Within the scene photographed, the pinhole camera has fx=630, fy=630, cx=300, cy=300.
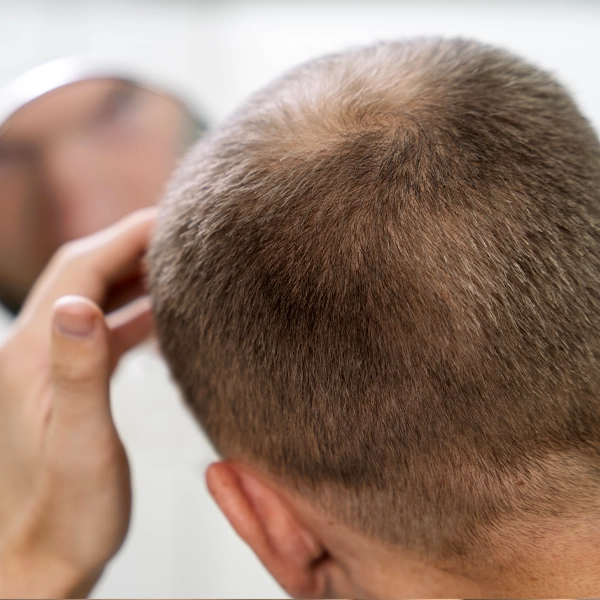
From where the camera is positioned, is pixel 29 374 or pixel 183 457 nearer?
pixel 29 374

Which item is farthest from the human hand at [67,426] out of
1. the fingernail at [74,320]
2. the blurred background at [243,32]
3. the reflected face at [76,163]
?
the blurred background at [243,32]

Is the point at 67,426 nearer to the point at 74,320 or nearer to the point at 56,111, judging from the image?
the point at 74,320

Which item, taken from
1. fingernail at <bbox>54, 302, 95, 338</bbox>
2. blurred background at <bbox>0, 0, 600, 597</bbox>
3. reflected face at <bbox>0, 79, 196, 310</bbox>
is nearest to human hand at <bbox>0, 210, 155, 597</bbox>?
fingernail at <bbox>54, 302, 95, 338</bbox>

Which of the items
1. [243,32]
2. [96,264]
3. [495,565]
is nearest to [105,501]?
[96,264]

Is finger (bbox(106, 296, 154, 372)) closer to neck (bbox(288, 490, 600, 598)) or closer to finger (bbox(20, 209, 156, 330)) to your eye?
finger (bbox(20, 209, 156, 330))

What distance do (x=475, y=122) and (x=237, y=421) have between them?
0.26 meters

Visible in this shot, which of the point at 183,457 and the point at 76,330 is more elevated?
the point at 76,330

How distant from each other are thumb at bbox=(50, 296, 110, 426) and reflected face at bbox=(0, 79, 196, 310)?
0.27 meters

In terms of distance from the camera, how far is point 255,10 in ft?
4.82

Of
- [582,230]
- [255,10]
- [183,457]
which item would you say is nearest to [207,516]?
[183,457]

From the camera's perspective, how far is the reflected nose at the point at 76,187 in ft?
2.48

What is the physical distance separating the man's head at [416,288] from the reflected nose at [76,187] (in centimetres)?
38

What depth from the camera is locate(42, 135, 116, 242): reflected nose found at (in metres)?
0.75

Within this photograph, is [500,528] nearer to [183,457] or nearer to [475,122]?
[475,122]
